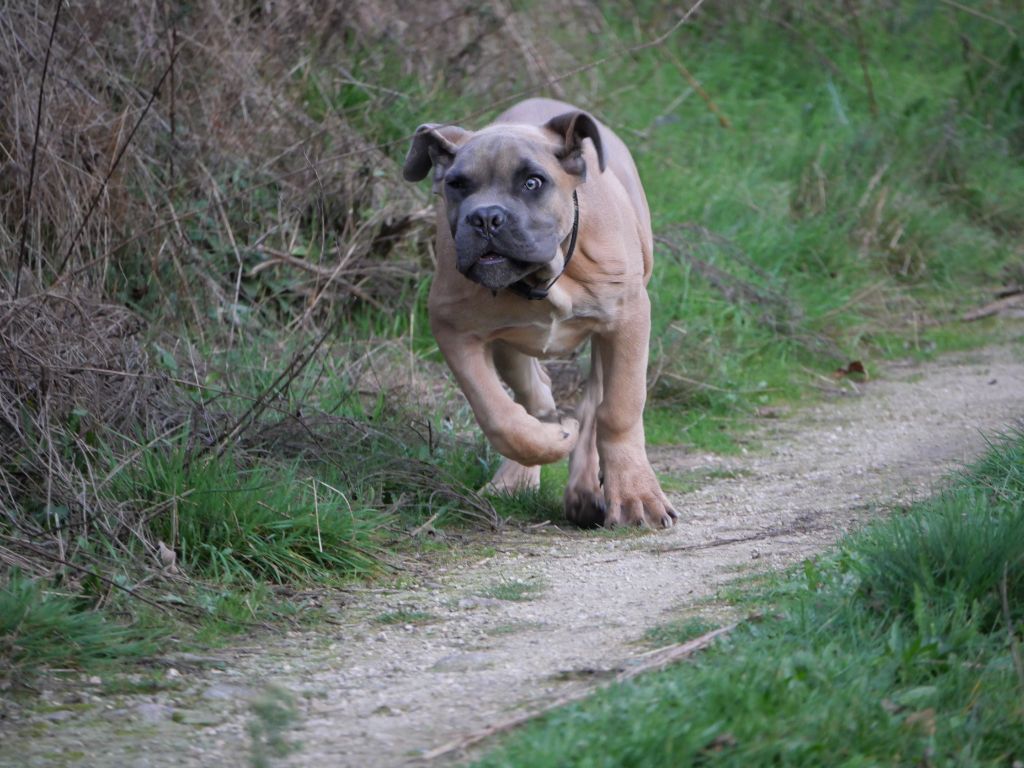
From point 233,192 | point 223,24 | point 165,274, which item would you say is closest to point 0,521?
point 165,274

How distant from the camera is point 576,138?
5.17m

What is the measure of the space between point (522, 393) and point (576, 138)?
55.9 inches

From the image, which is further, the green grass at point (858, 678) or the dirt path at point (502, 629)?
the dirt path at point (502, 629)

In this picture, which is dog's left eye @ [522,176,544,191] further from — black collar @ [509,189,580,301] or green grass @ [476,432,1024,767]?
green grass @ [476,432,1024,767]

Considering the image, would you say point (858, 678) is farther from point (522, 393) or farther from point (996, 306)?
point (996, 306)

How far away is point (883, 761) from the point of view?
293cm

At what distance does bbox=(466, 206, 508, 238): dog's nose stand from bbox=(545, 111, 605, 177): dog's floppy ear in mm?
529

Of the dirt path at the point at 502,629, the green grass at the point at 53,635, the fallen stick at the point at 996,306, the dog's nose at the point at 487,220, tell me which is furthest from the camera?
the fallen stick at the point at 996,306

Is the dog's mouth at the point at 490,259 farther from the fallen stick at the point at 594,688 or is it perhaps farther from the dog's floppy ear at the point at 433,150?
the fallen stick at the point at 594,688

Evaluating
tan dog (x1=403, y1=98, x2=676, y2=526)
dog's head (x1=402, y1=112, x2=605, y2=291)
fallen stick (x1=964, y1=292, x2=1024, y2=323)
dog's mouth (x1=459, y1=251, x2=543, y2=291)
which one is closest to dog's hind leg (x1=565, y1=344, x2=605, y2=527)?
tan dog (x1=403, y1=98, x2=676, y2=526)

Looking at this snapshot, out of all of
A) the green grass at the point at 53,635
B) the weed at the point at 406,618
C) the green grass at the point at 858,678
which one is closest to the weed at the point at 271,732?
the green grass at the point at 858,678

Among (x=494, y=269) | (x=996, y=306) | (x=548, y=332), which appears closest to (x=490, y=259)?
(x=494, y=269)

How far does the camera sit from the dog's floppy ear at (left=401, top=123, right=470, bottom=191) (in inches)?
204

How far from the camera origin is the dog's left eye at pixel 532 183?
4.92 meters
